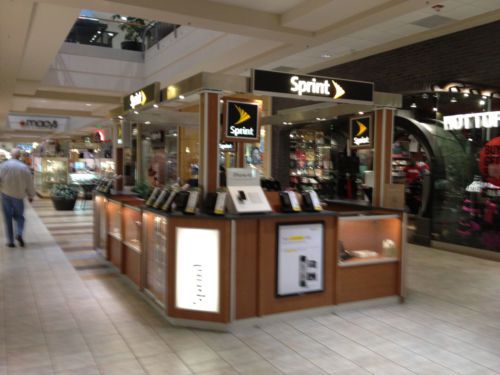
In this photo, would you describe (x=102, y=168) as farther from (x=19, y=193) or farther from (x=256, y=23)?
(x=256, y=23)

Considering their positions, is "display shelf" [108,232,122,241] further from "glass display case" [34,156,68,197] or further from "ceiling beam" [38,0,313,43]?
"glass display case" [34,156,68,197]

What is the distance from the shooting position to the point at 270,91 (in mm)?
4672

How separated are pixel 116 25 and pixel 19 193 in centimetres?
619

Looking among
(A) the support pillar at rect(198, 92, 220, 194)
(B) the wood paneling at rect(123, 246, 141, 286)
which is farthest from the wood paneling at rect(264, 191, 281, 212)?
(B) the wood paneling at rect(123, 246, 141, 286)

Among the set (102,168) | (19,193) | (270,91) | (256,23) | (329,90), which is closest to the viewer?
(270,91)

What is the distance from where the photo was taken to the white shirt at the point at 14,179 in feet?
26.1

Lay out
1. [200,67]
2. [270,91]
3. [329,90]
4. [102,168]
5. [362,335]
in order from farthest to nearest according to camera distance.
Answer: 1. [102,168]
2. [200,67]
3. [329,90]
4. [270,91]
5. [362,335]

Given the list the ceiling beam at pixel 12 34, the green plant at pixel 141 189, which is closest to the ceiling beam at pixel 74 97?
the ceiling beam at pixel 12 34

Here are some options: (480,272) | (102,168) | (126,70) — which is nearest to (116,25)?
(126,70)

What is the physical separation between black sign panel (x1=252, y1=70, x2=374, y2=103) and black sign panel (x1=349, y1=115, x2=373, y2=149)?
22.5 inches

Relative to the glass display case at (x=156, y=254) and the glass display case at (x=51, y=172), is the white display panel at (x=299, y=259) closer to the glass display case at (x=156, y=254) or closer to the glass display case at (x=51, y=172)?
the glass display case at (x=156, y=254)

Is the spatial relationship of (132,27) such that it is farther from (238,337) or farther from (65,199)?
(238,337)

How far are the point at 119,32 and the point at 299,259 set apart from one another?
1006 centimetres

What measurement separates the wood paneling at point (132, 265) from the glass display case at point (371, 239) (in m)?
2.29
